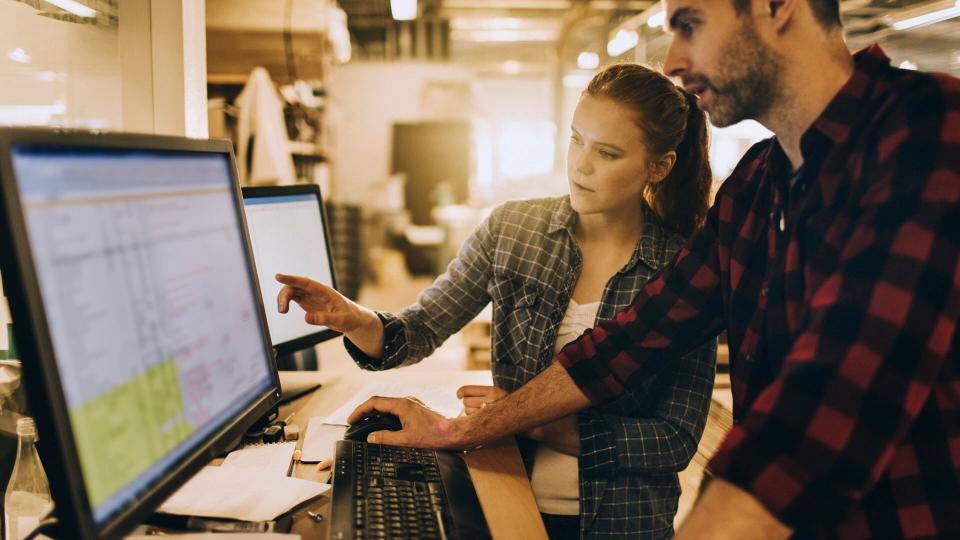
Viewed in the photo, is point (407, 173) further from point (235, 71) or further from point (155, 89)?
point (155, 89)

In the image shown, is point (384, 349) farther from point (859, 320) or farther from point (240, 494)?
point (859, 320)

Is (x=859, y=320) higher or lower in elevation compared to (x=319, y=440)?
higher

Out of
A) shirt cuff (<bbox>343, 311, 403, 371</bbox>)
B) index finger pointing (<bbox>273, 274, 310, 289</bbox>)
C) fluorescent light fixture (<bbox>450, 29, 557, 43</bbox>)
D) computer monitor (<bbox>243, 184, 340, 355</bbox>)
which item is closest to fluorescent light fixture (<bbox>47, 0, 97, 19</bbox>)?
computer monitor (<bbox>243, 184, 340, 355</bbox>)

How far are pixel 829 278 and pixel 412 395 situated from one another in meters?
0.96

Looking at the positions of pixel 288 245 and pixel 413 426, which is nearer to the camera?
pixel 413 426

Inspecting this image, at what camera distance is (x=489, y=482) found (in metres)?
1.06

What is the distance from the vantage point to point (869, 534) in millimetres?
790

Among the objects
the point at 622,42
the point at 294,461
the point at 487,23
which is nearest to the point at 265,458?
the point at 294,461

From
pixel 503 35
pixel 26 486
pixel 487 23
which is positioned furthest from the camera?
Result: pixel 503 35

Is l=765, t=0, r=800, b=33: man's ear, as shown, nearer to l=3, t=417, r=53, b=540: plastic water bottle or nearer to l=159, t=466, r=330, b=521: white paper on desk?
l=159, t=466, r=330, b=521: white paper on desk

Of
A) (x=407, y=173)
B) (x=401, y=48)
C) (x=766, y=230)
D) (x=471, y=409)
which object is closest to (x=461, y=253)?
(x=471, y=409)

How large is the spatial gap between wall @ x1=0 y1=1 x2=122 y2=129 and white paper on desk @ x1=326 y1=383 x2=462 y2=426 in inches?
30.2

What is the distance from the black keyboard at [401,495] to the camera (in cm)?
83

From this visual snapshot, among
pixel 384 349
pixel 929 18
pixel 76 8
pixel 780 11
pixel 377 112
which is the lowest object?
pixel 384 349
